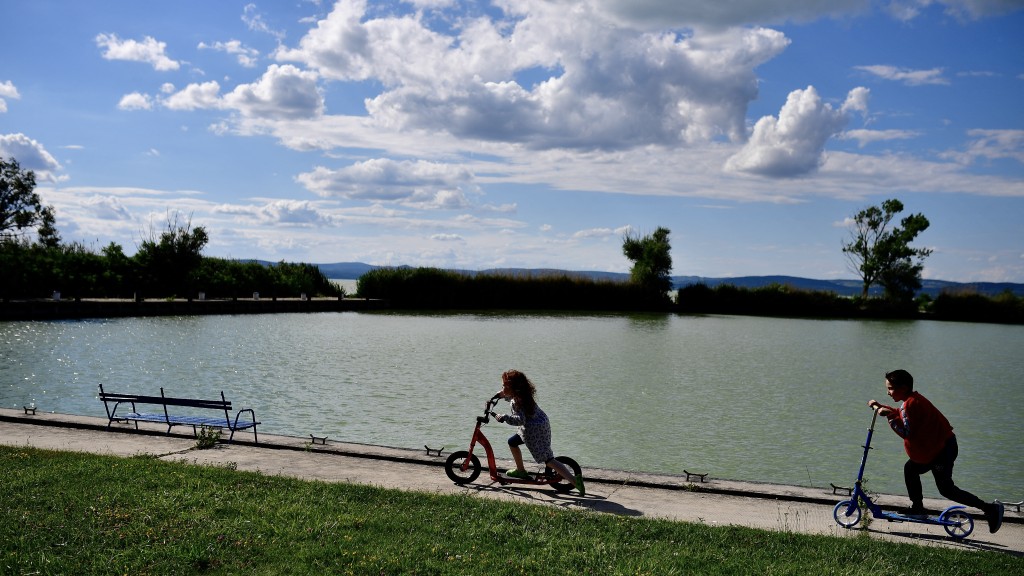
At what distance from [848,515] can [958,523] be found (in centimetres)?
86

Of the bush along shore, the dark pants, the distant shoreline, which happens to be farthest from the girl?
the bush along shore

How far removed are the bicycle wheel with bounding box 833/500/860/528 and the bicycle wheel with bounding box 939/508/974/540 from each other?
0.66 m

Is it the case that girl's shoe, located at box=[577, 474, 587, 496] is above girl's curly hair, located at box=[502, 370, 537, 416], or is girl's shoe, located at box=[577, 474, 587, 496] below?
below

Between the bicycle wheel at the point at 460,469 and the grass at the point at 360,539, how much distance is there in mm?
891

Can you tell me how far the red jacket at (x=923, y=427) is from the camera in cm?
658

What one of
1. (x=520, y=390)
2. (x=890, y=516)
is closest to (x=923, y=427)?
(x=890, y=516)

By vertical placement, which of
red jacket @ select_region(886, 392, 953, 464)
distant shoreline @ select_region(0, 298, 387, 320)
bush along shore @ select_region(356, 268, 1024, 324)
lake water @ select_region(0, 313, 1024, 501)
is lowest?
lake water @ select_region(0, 313, 1024, 501)

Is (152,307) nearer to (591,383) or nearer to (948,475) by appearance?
(591,383)

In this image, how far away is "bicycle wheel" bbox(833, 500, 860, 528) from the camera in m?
6.90

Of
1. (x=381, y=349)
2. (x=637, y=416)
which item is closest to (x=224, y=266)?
(x=381, y=349)

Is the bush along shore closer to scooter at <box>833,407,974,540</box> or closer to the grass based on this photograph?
the grass

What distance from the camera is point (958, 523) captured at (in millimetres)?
6645

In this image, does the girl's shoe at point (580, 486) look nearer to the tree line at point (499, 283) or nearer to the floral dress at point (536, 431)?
the floral dress at point (536, 431)

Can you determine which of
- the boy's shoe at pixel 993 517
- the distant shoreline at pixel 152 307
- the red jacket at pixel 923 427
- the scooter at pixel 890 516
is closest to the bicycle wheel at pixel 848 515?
the scooter at pixel 890 516
